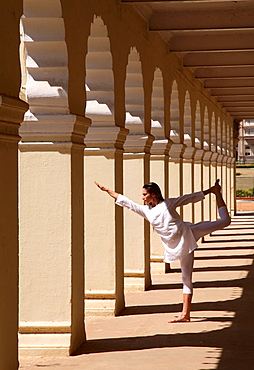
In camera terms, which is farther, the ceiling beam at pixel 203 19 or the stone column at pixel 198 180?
the stone column at pixel 198 180

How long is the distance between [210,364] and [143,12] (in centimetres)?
767

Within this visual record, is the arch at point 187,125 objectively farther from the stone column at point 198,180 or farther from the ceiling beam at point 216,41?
the ceiling beam at point 216,41

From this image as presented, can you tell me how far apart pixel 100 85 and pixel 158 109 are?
17.8 feet

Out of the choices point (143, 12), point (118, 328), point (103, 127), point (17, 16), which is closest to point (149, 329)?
point (118, 328)

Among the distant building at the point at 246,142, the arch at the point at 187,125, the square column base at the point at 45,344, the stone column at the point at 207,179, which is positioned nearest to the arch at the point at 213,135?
the stone column at the point at 207,179

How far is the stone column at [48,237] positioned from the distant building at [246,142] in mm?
106776

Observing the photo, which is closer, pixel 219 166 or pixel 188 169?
pixel 188 169

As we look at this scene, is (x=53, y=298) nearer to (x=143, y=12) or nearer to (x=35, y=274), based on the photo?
(x=35, y=274)

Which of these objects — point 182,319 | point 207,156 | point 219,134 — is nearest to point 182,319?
point 182,319

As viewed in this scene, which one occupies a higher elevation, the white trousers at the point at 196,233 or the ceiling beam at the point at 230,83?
the ceiling beam at the point at 230,83

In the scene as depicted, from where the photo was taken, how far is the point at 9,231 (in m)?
7.18

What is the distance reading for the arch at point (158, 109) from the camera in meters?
17.2

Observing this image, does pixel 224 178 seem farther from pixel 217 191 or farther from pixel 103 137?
pixel 217 191

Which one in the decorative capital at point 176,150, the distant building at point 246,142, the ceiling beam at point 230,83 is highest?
the distant building at point 246,142
